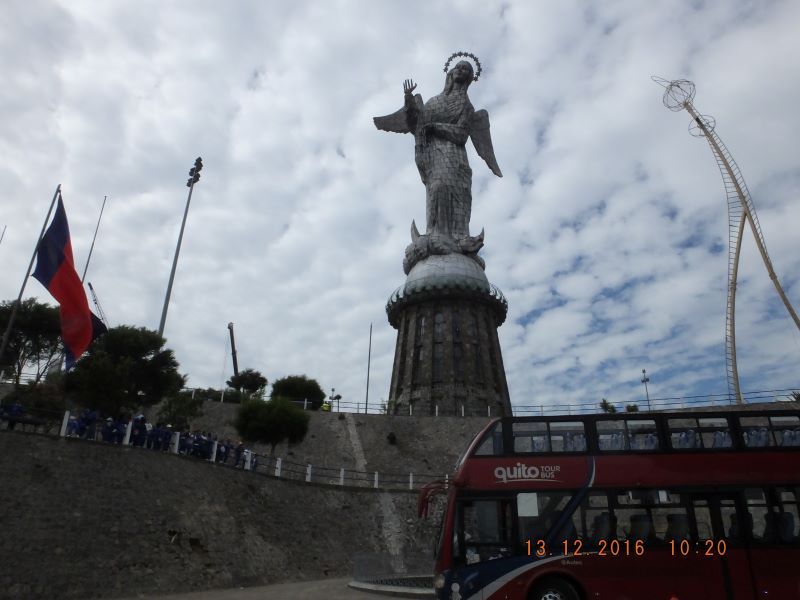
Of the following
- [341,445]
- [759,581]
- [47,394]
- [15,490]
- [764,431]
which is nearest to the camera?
[759,581]

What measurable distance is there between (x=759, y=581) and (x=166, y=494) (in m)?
16.1

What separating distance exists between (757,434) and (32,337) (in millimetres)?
39310

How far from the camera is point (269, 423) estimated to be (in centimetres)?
3094

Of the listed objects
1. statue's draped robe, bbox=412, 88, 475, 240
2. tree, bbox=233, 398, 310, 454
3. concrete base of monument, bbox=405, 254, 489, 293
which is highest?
statue's draped robe, bbox=412, 88, 475, 240

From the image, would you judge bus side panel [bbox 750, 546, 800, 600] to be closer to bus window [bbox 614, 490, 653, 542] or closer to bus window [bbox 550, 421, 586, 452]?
bus window [bbox 614, 490, 653, 542]

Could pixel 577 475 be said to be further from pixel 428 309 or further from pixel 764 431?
pixel 428 309

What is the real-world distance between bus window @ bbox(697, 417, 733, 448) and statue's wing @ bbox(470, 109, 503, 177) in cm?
4545

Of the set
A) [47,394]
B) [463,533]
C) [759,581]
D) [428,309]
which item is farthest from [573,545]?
[428,309]

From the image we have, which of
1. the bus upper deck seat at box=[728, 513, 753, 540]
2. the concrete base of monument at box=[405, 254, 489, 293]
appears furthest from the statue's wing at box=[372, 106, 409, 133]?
the bus upper deck seat at box=[728, 513, 753, 540]

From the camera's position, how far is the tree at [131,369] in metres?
26.7

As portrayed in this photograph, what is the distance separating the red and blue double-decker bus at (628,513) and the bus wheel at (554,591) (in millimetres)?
19

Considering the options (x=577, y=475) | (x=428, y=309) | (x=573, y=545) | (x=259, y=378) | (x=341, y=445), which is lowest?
(x=573, y=545)

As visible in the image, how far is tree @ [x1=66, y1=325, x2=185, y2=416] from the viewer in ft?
87.7

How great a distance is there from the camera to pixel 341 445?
3581cm
